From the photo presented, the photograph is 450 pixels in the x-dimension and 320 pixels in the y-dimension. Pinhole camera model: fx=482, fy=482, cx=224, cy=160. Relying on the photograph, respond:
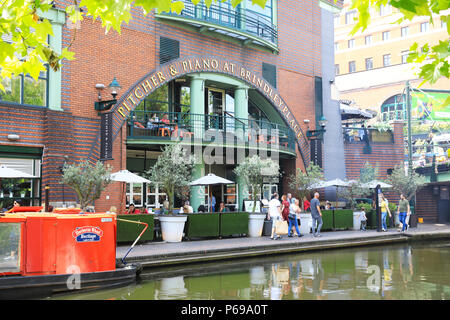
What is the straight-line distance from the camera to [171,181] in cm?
1683

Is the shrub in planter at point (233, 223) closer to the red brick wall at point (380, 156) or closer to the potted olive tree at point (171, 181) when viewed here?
the potted olive tree at point (171, 181)

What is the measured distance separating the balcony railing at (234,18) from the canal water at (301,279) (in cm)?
1204

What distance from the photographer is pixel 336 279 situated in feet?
34.7

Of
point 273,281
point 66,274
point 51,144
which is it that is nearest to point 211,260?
point 273,281

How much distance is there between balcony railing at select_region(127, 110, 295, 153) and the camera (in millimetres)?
20061

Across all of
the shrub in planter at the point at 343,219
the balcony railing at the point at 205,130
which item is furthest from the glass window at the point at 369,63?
the shrub in planter at the point at 343,219

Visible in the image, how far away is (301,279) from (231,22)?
16248 millimetres

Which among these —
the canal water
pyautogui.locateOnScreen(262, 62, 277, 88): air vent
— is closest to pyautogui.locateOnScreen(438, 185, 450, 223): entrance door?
pyautogui.locateOnScreen(262, 62, 277, 88): air vent

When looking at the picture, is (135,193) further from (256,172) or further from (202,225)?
(256,172)

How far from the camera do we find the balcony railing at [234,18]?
71.4ft

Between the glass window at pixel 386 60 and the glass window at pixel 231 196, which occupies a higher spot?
the glass window at pixel 386 60

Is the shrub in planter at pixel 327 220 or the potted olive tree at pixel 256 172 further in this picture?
the shrub in planter at pixel 327 220
